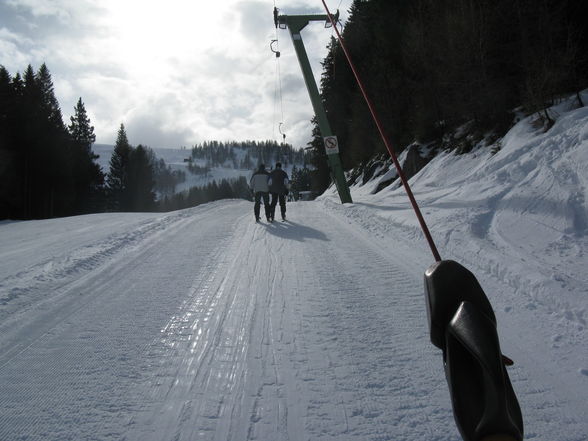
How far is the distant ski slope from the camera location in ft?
7.48

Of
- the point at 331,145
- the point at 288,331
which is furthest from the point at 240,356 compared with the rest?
the point at 331,145

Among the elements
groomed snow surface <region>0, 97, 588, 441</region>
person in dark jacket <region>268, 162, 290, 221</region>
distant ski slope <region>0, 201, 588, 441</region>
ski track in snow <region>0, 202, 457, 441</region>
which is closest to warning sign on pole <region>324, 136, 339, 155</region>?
person in dark jacket <region>268, 162, 290, 221</region>

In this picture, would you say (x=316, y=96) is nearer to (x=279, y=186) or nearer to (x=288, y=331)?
(x=279, y=186)

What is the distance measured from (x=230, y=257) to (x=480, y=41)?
13.1 meters

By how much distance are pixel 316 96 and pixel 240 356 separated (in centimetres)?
1399

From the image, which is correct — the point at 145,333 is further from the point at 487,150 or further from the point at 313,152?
the point at 313,152

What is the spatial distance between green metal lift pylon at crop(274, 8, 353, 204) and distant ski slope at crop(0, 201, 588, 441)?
375 inches

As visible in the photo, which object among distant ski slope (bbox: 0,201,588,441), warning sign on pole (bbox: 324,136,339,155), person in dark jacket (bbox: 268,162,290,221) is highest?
warning sign on pole (bbox: 324,136,339,155)

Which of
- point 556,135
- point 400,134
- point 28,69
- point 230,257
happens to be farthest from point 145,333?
point 28,69

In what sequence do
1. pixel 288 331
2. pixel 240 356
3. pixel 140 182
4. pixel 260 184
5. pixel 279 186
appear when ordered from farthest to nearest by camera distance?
pixel 140 182 < pixel 279 186 < pixel 260 184 < pixel 288 331 < pixel 240 356

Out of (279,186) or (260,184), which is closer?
(260,184)

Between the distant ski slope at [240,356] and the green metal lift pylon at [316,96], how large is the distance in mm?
9515

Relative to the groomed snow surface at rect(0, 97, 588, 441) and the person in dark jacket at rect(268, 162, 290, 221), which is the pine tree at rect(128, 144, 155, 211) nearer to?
the person in dark jacket at rect(268, 162, 290, 221)

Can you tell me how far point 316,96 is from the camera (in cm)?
1555
